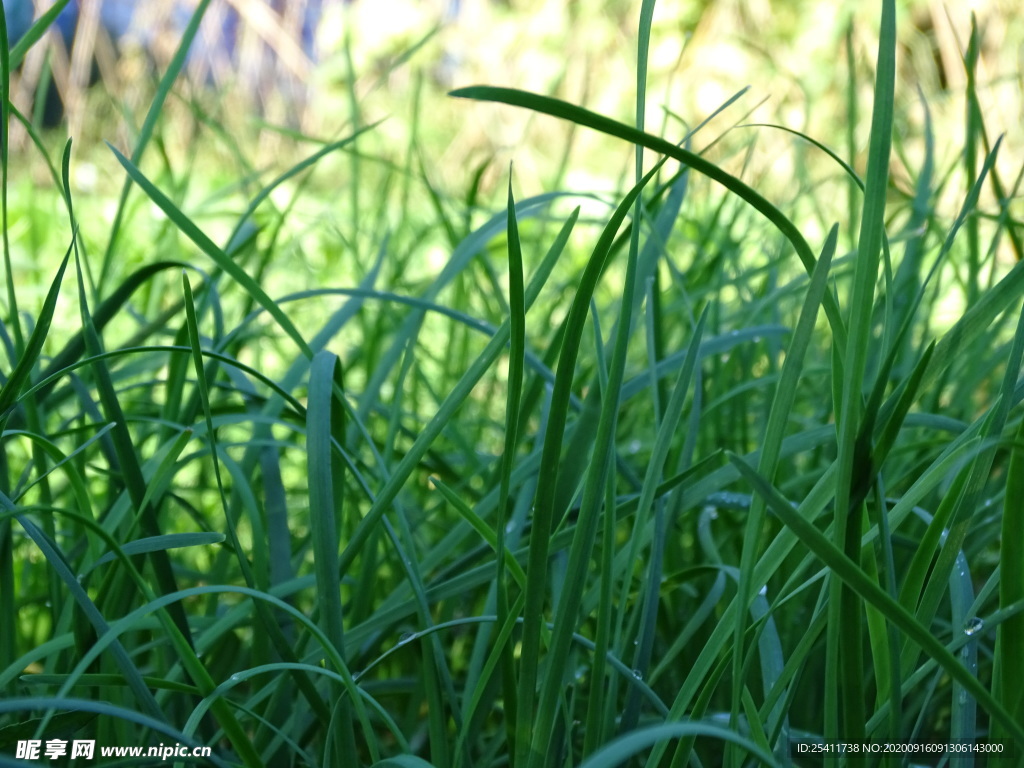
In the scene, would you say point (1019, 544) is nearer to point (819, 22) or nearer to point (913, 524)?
point (913, 524)

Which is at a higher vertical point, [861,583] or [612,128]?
[612,128]

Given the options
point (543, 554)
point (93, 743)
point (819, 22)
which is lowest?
point (93, 743)

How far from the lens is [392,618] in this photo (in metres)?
0.38

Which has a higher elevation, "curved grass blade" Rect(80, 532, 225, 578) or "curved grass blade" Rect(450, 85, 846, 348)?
"curved grass blade" Rect(450, 85, 846, 348)

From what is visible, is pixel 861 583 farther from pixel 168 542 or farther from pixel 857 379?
pixel 168 542

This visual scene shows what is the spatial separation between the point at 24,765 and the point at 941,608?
1.54 feet

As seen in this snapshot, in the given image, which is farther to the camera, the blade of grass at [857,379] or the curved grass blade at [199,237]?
the curved grass blade at [199,237]

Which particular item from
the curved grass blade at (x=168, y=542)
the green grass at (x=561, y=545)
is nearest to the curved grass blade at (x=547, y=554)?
the green grass at (x=561, y=545)

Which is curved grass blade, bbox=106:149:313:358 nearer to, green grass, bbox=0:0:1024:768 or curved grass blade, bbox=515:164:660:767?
green grass, bbox=0:0:1024:768

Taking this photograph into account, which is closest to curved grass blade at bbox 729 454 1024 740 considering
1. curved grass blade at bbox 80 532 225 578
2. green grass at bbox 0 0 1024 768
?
green grass at bbox 0 0 1024 768

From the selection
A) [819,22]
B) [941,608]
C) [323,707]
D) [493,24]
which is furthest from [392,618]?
[493,24]

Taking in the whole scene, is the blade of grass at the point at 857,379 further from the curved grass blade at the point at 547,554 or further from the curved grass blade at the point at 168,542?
the curved grass blade at the point at 168,542

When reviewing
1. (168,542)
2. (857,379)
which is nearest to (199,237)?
(168,542)

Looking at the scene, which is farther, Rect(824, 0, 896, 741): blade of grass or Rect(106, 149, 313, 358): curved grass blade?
Rect(106, 149, 313, 358): curved grass blade
